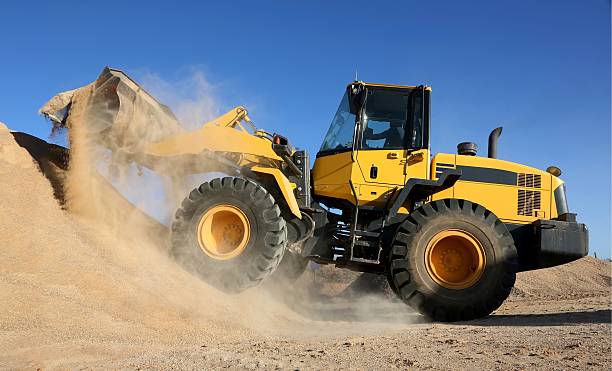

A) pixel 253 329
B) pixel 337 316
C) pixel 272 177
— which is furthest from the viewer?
pixel 337 316

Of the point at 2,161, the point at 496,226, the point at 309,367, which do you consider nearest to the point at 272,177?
the point at 496,226

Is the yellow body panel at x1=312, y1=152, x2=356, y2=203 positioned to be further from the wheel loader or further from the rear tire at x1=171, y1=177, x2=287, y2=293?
the rear tire at x1=171, y1=177, x2=287, y2=293

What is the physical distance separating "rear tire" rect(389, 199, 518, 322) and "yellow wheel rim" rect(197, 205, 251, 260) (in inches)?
76.6

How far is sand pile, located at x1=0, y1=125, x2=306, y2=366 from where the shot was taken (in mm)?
3881

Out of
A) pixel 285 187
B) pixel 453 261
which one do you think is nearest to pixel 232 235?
pixel 285 187

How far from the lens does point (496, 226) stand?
6270 mm

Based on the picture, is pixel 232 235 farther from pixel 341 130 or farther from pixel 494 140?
pixel 494 140

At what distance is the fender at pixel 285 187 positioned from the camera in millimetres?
6559

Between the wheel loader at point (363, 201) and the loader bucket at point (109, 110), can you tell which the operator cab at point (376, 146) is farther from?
the loader bucket at point (109, 110)

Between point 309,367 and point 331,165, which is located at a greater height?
point 331,165

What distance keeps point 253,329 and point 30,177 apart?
3456 millimetres

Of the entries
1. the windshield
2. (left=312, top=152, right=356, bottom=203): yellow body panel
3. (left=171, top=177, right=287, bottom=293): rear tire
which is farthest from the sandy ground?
the windshield

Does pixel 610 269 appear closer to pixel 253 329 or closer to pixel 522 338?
pixel 522 338

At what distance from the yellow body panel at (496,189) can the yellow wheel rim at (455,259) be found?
0.83 m
